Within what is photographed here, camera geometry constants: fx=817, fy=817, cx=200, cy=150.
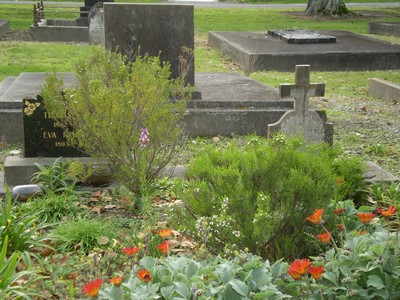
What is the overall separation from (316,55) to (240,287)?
1198cm

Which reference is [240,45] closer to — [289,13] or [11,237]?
[11,237]

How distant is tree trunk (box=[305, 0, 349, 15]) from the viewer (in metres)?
29.2

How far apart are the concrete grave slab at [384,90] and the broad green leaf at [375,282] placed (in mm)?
8277

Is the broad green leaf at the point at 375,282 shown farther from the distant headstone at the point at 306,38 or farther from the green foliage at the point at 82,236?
the distant headstone at the point at 306,38

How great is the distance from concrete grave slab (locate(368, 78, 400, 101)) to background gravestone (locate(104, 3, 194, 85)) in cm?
382

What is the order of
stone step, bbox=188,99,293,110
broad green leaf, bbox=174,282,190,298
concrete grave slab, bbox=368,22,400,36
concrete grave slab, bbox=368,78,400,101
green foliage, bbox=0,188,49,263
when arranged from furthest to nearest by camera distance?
concrete grave slab, bbox=368,22,400,36 → concrete grave slab, bbox=368,78,400,101 → stone step, bbox=188,99,293,110 → green foliage, bbox=0,188,49,263 → broad green leaf, bbox=174,282,190,298

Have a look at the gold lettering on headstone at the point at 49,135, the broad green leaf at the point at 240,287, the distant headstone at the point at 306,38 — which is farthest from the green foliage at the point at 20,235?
the distant headstone at the point at 306,38

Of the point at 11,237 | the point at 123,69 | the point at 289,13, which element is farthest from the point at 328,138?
the point at 289,13

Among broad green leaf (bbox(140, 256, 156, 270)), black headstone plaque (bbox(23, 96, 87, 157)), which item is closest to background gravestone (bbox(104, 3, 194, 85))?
black headstone plaque (bbox(23, 96, 87, 157))

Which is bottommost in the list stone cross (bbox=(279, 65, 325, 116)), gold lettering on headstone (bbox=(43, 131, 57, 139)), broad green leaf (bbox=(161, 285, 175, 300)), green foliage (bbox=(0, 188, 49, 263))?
green foliage (bbox=(0, 188, 49, 263))

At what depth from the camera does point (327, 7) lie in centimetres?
2927

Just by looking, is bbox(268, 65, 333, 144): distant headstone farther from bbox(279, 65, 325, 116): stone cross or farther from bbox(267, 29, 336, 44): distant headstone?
bbox(267, 29, 336, 44): distant headstone

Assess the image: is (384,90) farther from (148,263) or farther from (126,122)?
(148,263)

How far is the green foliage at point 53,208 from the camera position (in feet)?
19.8
